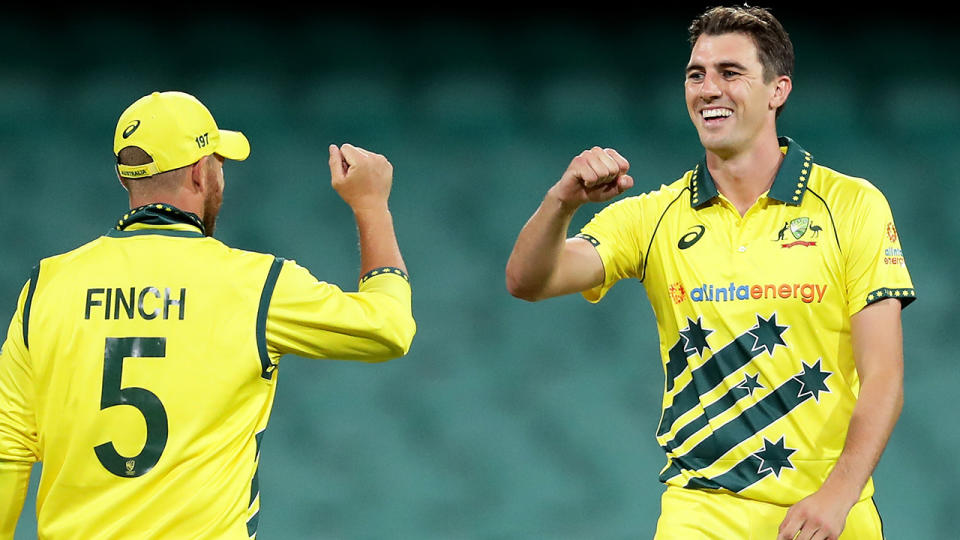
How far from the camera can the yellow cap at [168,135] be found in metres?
2.67

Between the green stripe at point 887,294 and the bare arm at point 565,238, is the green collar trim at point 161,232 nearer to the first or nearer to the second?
the bare arm at point 565,238

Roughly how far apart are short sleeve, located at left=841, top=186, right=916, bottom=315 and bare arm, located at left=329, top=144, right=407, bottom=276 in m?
1.12

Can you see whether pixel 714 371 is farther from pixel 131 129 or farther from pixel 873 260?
pixel 131 129

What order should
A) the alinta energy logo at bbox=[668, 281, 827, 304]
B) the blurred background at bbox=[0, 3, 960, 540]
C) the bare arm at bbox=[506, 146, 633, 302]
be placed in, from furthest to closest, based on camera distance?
the blurred background at bbox=[0, 3, 960, 540], the alinta energy logo at bbox=[668, 281, 827, 304], the bare arm at bbox=[506, 146, 633, 302]

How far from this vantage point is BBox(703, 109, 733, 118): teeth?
125 inches

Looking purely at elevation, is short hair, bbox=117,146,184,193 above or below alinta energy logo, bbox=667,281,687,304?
above

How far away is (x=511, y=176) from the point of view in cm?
610

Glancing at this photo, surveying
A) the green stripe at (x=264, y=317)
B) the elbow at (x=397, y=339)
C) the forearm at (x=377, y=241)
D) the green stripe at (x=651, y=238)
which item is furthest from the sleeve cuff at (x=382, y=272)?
the green stripe at (x=651, y=238)

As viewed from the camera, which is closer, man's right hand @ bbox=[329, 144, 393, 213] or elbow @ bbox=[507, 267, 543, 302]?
man's right hand @ bbox=[329, 144, 393, 213]

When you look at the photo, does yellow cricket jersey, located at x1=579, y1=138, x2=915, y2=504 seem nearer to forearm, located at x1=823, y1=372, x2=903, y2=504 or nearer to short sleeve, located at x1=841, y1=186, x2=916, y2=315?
short sleeve, located at x1=841, y1=186, x2=916, y2=315

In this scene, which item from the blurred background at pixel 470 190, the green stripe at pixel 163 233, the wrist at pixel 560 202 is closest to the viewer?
the green stripe at pixel 163 233

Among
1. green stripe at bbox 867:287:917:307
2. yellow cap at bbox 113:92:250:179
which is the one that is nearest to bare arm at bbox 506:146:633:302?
green stripe at bbox 867:287:917:307

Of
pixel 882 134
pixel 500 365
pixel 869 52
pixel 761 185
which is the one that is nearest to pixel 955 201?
pixel 882 134

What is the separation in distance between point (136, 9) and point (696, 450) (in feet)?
14.0
